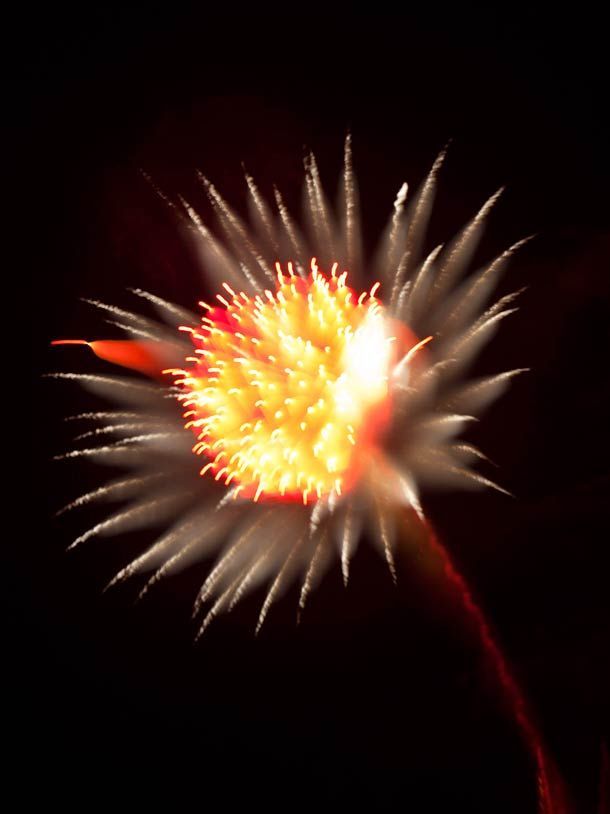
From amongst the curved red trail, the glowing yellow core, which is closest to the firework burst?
the glowing yellow core

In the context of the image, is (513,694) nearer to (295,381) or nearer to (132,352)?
(295,381)

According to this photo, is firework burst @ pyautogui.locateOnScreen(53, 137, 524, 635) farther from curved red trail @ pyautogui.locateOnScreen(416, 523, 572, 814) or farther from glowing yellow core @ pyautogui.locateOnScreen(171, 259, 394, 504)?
curved red trail @ pyautogui.locateOnScreen(416, 523, 572, 814)

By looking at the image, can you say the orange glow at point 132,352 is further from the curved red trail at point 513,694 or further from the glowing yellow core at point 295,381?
the curved red trail at point 513,694

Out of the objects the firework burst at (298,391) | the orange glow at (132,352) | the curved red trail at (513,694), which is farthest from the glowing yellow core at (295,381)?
the curved red trail at (513,694)

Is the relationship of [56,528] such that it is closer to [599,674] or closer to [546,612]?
[546,612]

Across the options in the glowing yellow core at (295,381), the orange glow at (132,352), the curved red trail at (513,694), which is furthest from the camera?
the orange glow at (132,352)

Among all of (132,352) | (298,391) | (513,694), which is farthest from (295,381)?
(513,694)
